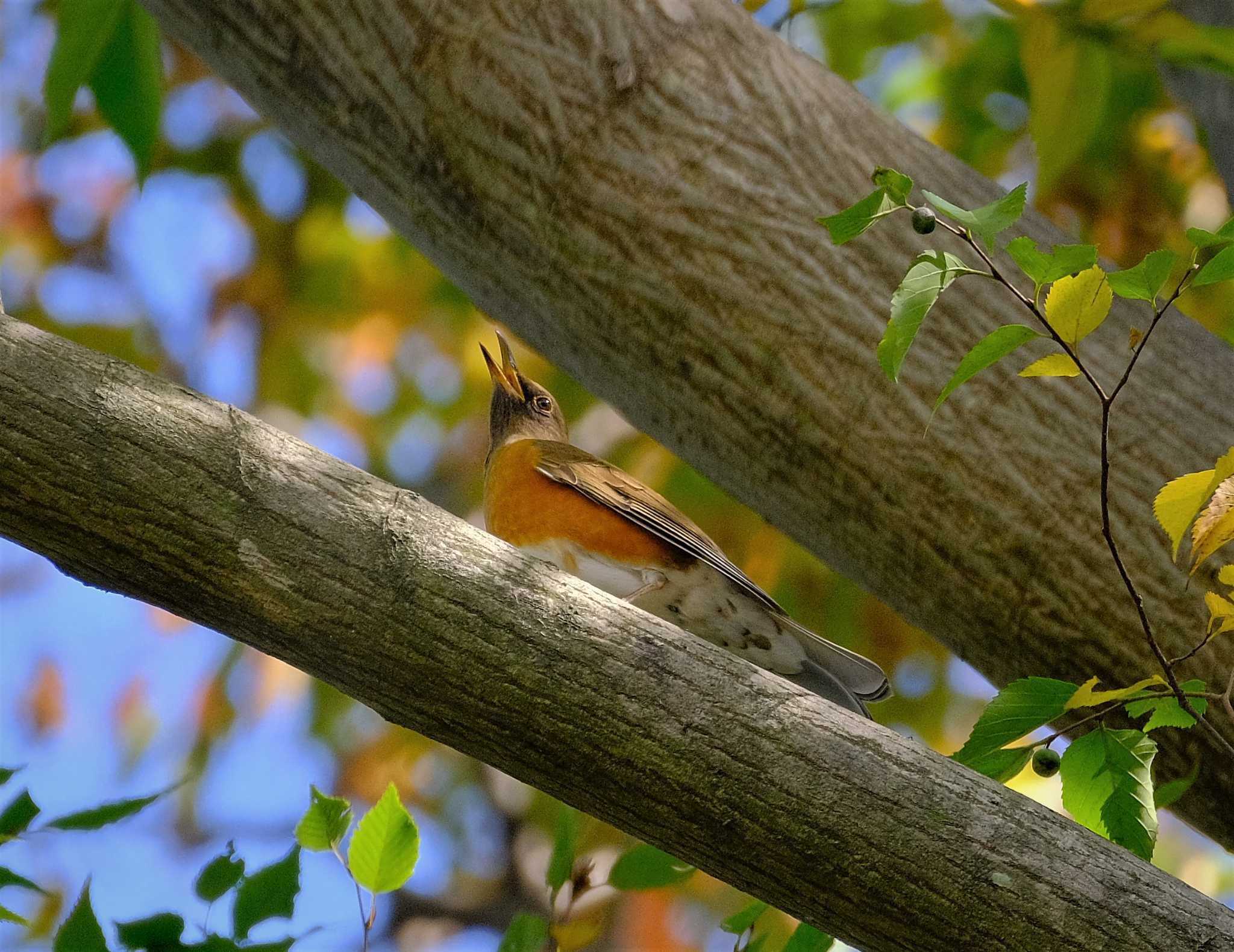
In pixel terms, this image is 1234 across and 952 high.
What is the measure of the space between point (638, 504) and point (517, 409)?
1.43 meters

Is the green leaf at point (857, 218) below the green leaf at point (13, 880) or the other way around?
the other way around

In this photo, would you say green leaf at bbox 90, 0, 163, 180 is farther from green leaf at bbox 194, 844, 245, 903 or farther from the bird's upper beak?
green leaf at bbox 194, 844, 245, 903

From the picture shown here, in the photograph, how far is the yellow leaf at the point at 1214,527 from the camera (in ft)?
5.92

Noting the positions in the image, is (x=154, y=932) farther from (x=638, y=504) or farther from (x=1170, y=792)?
(x=1170, y=792)

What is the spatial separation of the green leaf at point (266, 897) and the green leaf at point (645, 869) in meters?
0.58

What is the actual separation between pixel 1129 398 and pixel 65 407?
2.22 meters

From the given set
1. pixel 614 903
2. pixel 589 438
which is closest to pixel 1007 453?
pixel 589 438

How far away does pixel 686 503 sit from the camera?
4.81 m

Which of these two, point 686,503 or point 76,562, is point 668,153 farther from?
point 686,503

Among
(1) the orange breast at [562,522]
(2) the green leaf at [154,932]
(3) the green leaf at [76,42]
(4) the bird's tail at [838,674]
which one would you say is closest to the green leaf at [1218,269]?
(4) the bird's tail at [838,674]

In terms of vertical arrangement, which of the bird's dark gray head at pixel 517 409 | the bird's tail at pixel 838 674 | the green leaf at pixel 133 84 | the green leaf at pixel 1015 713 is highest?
the bird's dark gray head at pixel 517 409

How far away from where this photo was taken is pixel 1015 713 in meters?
1.97

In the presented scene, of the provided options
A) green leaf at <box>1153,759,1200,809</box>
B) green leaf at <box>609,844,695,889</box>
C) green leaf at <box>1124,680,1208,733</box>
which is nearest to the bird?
green leaf at <box>1153,759,1200,809</box>

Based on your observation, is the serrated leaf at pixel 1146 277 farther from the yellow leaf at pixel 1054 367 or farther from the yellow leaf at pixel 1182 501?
the yellow leaf at pixel 1182 501
